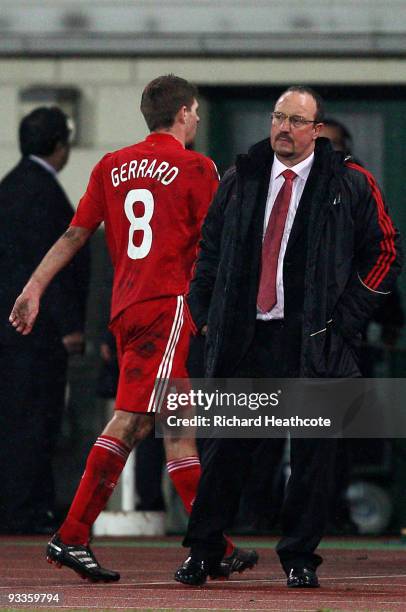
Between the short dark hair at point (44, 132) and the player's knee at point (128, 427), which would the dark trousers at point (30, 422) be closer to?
the short dark hair at point (44, 132)

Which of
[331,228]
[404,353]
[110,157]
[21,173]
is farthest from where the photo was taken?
[404,353]

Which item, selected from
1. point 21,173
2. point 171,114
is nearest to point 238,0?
point 21,173

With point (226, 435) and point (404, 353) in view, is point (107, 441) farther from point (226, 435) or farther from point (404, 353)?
point (404, 353)

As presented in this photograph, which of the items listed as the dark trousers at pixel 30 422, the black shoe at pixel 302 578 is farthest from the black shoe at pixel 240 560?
the dark trousers at pixel 30 422

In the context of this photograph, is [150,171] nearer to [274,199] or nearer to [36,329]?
[274,199]

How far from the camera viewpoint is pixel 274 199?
24.7ft

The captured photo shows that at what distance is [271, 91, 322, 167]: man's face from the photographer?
7.50 m

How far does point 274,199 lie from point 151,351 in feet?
2.84

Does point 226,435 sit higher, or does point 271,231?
point 271,231

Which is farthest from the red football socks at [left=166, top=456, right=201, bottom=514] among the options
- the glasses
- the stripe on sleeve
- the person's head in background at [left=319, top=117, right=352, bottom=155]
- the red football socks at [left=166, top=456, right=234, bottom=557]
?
the person's head in background at [left=319, top=117, right=352, bottom=155]

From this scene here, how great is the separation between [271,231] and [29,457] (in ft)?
13.7

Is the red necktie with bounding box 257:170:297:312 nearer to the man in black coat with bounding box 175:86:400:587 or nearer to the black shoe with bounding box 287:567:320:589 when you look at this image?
the man in black coat with bounding box 175:86:400:587

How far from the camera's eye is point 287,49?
1190 centimetres

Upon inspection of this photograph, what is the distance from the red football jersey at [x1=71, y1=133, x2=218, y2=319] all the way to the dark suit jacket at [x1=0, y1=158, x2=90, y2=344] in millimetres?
2953
